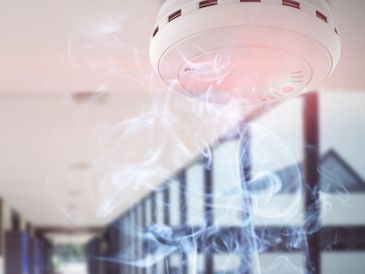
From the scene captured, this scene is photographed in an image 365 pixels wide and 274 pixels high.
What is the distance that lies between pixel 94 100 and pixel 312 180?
102cm

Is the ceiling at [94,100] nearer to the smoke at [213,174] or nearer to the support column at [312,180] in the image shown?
the smoke at [213,174]

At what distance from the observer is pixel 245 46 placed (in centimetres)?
85

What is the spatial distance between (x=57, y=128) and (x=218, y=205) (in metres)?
0.94

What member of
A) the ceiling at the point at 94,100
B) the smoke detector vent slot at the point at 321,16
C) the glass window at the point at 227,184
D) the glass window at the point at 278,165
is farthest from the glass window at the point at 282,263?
the smoke detector vent slot at the point at 321,16

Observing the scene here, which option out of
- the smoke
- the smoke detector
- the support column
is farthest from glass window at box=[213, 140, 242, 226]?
the smoke detector

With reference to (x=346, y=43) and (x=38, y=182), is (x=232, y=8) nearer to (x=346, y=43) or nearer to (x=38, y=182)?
(x=346, y=43)

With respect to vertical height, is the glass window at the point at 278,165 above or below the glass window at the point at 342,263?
above

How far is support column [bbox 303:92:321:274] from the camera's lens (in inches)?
84.7

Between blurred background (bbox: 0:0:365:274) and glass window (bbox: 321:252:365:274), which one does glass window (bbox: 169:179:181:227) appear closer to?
blurred background (bbox: 0:0:365:274)

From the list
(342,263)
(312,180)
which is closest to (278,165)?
(312,180)

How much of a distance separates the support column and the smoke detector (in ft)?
4.16

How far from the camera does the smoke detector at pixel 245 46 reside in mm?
826

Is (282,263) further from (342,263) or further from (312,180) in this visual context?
(312,180)

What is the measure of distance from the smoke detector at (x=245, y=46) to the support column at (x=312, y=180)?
4.16 ft
